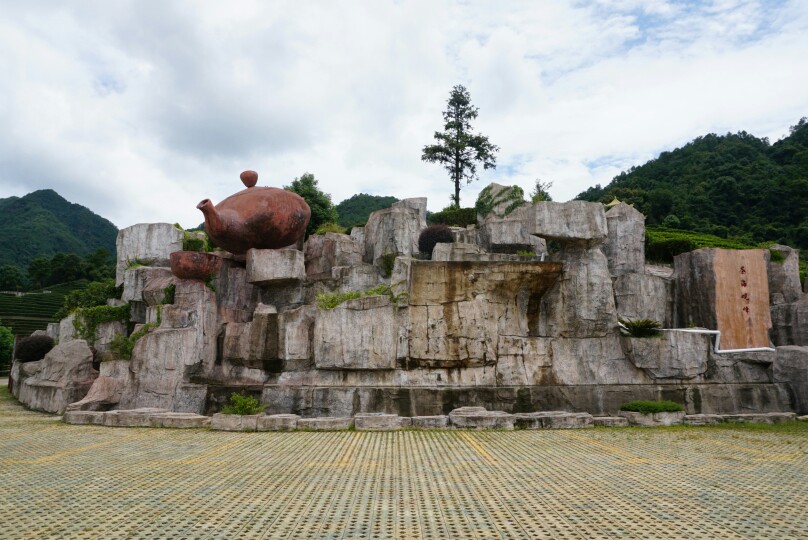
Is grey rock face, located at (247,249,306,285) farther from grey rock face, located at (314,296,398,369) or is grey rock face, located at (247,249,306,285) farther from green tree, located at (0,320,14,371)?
green tree, located at (0,320,14,371)

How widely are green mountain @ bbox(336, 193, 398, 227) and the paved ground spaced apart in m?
36.3

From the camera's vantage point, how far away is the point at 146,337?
13055 mm

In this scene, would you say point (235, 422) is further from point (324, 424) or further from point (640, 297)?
point (640, 297)

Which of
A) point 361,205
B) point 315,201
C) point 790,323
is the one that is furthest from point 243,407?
point 361,205

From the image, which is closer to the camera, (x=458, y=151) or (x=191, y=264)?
(x=191, y=264)

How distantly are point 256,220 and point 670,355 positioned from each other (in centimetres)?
1101

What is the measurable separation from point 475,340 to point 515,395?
156 cm

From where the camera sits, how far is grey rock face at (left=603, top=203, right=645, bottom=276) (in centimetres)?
1566

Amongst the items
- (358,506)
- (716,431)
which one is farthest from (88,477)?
(716,431)

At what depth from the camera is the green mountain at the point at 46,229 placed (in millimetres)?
65875

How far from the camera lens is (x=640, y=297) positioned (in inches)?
569

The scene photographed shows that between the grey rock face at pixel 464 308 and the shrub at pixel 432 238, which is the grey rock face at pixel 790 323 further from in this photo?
the shrub at pixel 432 238

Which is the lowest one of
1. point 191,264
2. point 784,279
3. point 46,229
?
point 784,279

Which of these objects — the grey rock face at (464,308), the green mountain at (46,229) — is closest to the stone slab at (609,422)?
the grey rock face at (464,308)
